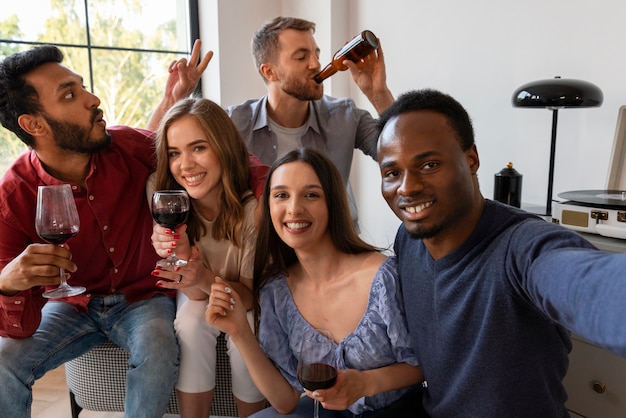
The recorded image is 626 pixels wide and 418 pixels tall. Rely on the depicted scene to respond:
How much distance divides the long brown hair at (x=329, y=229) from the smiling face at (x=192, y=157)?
0.95 feet

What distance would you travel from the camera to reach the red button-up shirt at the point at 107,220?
5.65 ft

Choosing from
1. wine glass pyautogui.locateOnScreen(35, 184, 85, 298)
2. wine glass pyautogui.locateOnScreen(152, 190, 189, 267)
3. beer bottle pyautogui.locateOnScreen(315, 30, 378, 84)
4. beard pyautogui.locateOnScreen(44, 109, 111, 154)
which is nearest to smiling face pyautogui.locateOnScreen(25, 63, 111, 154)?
beard pyautogui.locateOnScreen(44, 109, 111, 154)

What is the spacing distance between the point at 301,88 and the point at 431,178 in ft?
5.06

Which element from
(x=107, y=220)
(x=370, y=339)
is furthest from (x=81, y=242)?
(x=370, y=339)

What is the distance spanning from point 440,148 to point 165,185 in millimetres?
1053

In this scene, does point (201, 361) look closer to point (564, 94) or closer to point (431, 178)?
point (431, 178)

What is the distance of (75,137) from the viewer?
1.76 metres

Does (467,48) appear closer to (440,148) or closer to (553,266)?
(440,148)

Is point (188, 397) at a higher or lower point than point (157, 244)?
lower

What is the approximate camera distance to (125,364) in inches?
70.6

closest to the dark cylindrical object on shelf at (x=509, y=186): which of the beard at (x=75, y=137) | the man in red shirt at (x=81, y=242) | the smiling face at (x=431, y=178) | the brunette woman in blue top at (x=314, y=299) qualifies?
the brunette woman in blue top at (x=314, y=299)

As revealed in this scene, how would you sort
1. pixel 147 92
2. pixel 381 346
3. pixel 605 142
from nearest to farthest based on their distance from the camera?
pixel 381 346
pixel 605 142
pixel 147 92

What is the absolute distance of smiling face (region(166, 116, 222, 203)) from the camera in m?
1.70

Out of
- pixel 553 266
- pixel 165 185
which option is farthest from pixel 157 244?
pixel 553 266
